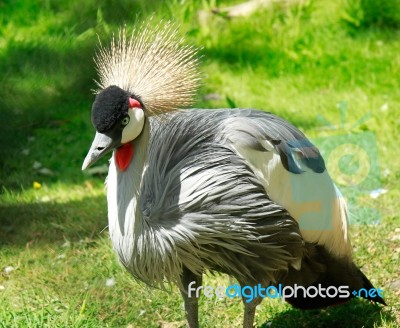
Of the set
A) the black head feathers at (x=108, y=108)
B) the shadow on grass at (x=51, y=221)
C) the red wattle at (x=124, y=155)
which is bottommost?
the shadow on grass at (x=51, y=221)

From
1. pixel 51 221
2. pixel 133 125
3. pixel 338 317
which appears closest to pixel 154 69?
pixel 133 125

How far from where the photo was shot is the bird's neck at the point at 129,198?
2.18m

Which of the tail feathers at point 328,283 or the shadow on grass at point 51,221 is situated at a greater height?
the tail feathers at point 328,283

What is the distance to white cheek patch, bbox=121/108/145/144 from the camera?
213cm

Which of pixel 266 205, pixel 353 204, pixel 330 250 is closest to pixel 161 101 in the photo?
pixel 266 205

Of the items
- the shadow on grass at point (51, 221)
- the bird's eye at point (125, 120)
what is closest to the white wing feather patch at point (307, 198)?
the bird's eye at point (125, 120)

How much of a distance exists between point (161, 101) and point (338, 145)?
193 cm

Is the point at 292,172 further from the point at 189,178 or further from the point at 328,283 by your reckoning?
the point at 328,283

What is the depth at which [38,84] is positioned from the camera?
4.10 meters

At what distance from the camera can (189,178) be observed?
7.45 ft

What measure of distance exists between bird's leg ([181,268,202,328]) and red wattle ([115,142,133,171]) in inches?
17.0

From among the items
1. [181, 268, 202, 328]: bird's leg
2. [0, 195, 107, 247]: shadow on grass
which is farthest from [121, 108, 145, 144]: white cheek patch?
[0, 195, 107, 247]: shadow on grass

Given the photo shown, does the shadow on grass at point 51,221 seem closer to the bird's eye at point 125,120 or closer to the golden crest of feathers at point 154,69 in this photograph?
the golden crest of feathers at point 154,69

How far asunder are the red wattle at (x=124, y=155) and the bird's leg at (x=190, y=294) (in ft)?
1.42
